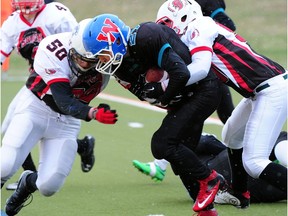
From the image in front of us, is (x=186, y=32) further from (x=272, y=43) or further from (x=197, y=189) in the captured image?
(x=272, y=43)

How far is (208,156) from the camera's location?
7926mm

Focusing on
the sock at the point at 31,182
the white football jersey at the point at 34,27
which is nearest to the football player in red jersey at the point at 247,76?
the white football jersey at the point at 34,27

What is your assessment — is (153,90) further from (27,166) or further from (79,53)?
(27,166)

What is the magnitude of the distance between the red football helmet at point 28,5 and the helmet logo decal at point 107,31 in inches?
71.8

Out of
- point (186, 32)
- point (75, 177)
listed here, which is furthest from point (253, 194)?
point (75, 177)

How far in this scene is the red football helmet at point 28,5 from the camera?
7867mm

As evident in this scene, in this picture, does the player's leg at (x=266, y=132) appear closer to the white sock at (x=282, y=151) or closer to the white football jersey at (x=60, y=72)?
the white sock at (x=282, y=151)

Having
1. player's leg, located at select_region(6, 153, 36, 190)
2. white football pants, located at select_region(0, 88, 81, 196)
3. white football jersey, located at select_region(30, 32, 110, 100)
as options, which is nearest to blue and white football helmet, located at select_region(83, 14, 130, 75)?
white football jersey, located at select_region(30, 32, 110, 100)

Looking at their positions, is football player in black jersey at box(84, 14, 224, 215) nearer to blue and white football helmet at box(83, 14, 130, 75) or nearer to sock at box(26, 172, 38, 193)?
blue and white football helmet at box(83, 14, 130, 75)

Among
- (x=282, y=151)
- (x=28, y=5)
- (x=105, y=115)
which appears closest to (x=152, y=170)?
(x=282, y=151)

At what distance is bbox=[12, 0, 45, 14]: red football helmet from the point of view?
25.8ft

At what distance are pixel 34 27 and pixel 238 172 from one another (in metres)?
2.34

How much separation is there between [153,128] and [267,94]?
18.0 feet

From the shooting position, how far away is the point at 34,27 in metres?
8.00
